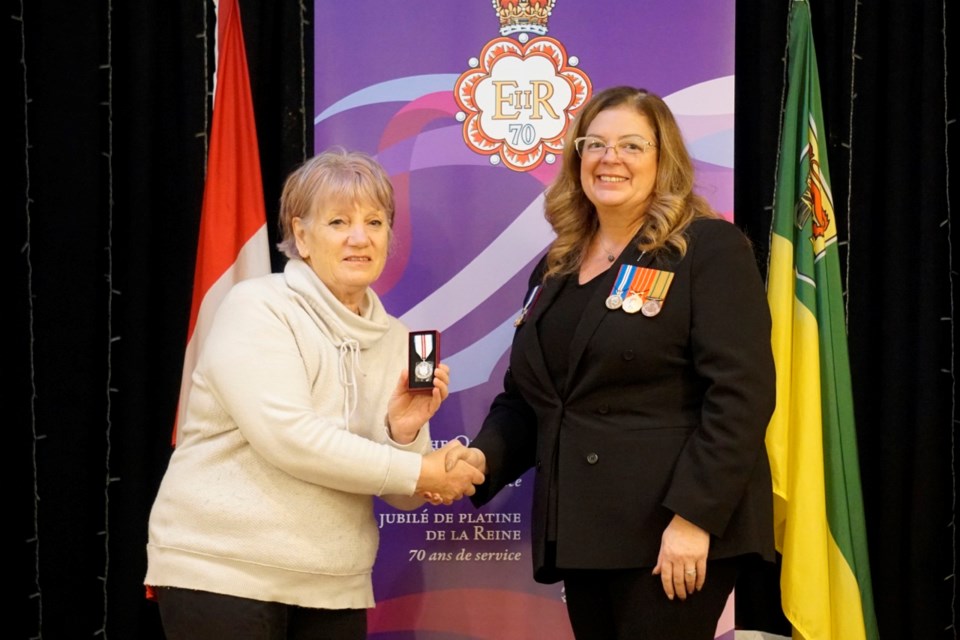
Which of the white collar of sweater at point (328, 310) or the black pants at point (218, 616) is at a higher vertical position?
the white collar of sweater at point (328, 310)

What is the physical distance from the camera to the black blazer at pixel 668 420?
1.95m

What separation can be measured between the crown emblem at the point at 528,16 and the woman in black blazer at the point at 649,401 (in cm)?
72

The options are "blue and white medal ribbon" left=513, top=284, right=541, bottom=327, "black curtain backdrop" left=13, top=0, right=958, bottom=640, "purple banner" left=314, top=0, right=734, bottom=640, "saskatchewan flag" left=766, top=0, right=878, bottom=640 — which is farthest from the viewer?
"black curtain backdrop" left=13, top=0, right=958, bottom=640

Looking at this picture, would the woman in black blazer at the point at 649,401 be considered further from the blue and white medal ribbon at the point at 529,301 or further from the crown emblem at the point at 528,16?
the crown emblem at the point at 528,16

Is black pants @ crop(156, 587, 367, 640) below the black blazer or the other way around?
below

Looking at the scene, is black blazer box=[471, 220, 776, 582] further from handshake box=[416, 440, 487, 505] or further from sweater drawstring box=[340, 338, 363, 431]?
sweater drawstring box=[340, 338, 363, 431]

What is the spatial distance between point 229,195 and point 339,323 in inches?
39.2

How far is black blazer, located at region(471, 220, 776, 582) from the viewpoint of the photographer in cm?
195

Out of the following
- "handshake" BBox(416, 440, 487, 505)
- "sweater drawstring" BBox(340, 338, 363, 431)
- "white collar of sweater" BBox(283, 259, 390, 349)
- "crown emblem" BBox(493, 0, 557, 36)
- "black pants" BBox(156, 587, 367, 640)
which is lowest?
"black pants" BBox(156, 587, 367, 640)

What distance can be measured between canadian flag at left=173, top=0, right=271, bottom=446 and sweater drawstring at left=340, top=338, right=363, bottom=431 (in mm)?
890

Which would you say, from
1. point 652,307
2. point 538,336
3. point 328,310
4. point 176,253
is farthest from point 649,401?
point 176,253

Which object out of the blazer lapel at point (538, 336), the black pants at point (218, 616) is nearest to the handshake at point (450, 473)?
the blazer lapel at point (538, 336)

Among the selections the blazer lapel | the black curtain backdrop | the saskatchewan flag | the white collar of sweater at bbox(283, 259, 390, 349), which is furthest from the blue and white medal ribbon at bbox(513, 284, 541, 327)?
the black curtain backdrop

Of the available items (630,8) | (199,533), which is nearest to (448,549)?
(199,533)
